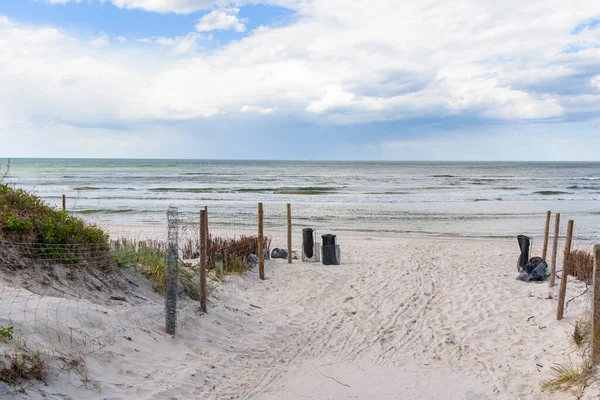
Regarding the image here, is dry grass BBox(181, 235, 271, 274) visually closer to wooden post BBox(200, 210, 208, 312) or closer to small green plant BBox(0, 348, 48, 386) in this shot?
wooden post BBox(200, 210, 208, 312)

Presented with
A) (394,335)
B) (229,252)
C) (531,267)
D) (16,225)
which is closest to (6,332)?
(16,225)

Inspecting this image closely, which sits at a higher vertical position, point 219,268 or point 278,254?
point 219,268

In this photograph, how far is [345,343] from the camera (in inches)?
266

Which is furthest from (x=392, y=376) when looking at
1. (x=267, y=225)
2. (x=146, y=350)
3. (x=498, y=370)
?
(x=267, y=225)

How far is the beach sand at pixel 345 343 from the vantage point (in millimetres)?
5094

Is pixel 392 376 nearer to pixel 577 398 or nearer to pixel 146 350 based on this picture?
pixel 577 398

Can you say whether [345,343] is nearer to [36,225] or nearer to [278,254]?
[36,225]

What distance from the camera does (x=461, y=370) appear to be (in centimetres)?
593

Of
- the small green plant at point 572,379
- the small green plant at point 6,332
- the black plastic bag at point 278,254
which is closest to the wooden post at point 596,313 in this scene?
the small green plant at point 572,379

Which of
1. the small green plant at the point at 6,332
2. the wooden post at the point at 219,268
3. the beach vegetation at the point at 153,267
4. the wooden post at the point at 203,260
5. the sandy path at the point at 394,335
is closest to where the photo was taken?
the small green plant at the point at 6,332

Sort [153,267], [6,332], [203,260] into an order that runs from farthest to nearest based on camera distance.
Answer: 1. [153,267]
2. [203,260]
3. [6,332]

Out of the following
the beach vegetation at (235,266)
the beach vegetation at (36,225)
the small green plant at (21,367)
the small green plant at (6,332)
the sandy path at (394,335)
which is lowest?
the sandy path at (394,335)

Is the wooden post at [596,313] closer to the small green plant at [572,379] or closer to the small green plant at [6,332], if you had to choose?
the small green plant at [572,379]

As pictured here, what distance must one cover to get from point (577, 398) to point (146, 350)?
4.56 meters
